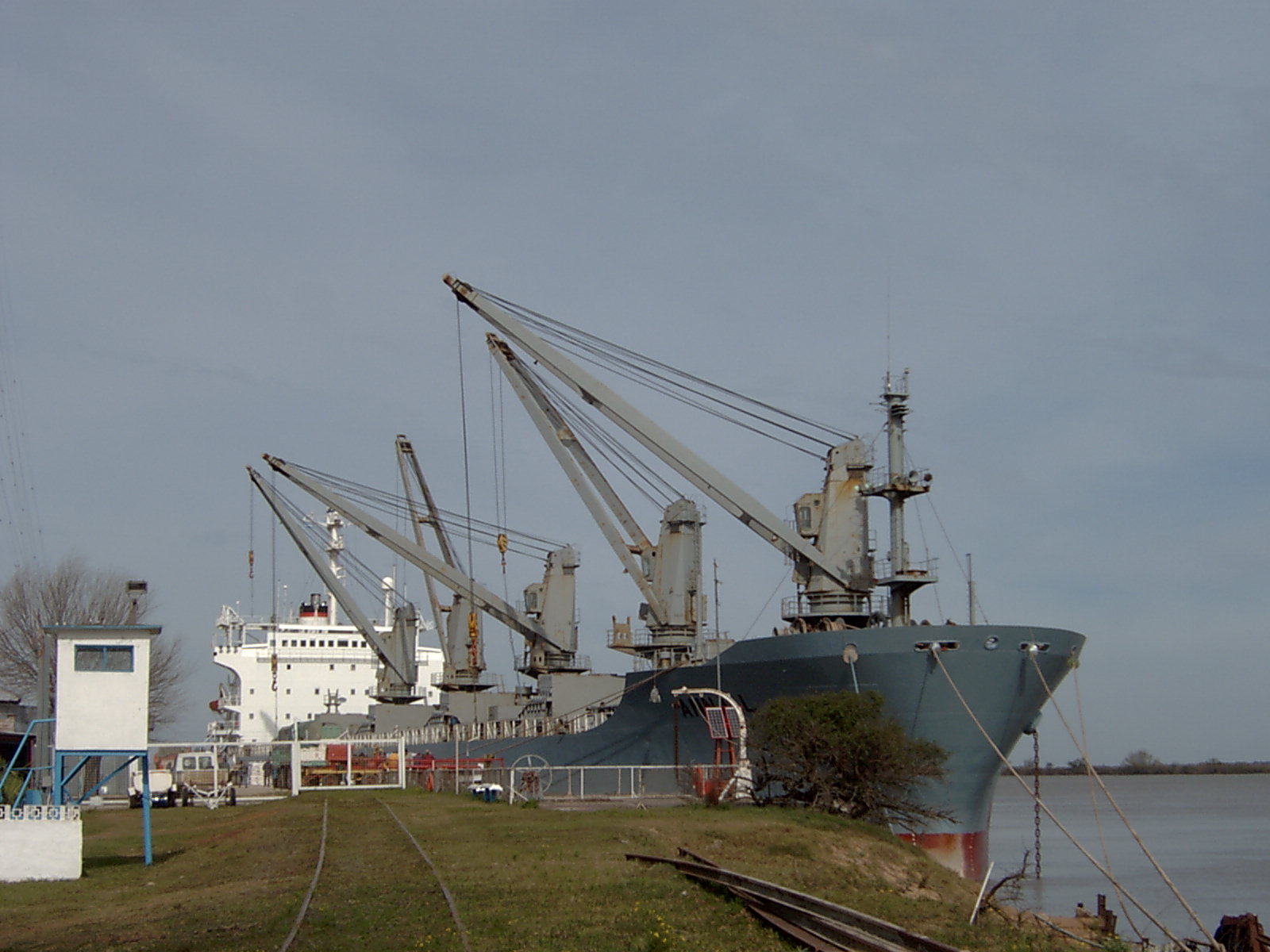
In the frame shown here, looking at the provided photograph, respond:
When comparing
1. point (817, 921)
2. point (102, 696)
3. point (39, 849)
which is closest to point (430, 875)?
point (817, 921)

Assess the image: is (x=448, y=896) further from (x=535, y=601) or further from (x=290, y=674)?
(x=290, y=674)

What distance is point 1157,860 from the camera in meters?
51.8

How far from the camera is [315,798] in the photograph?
40.7 meters

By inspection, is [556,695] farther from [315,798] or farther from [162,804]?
[162,804]

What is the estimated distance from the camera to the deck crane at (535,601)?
178 ft

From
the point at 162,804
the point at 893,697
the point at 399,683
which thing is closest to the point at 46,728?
the point at 162,804

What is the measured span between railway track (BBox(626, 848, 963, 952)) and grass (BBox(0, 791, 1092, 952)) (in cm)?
29

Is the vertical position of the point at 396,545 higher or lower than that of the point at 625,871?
higher

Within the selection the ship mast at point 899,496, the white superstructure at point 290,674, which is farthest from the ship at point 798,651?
the white superstructure at point 290,674

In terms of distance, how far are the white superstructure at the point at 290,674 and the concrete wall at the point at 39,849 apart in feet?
169

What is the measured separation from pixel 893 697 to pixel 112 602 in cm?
4538

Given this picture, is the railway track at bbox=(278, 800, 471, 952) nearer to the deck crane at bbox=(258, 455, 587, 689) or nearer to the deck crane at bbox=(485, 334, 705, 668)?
the deck crane at bbox=(485, 334, 705, 668)

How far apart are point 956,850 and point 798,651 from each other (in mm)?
6504

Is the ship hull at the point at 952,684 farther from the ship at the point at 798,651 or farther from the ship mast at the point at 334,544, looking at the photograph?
the ship mast at the point at 334,544
